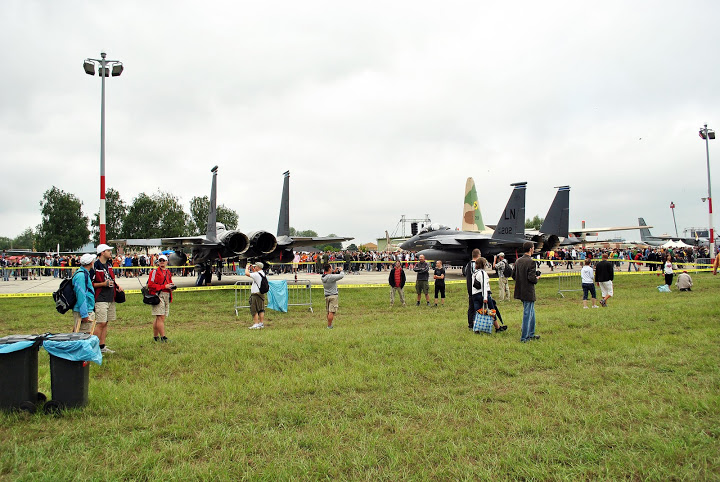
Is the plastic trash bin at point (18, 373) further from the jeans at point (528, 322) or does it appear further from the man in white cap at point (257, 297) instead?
the jeans at point (528, 322)

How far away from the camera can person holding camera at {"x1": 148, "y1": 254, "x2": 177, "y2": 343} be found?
819 centimetres

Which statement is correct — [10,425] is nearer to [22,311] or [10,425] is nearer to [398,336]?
[398,336]

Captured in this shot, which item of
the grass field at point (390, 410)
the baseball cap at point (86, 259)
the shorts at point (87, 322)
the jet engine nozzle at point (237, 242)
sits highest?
the jet engine nozzle at point (237, 242)

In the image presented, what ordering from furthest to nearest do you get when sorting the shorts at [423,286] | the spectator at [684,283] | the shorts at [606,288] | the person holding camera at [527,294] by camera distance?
the spectator at [684,283] < the shorts at [423,286] < the shorts at [606,288] < the person holding camera at [527,294]

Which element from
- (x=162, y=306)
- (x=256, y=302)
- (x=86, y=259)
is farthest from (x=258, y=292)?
(x=86, y=259)

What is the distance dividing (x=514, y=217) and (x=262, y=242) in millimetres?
13186

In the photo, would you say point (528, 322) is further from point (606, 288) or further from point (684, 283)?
point (684, 283)

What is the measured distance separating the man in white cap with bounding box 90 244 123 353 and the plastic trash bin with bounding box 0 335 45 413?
2660 mm

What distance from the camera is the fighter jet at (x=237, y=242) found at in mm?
18594

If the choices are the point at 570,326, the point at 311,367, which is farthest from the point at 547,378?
the point at 570,326

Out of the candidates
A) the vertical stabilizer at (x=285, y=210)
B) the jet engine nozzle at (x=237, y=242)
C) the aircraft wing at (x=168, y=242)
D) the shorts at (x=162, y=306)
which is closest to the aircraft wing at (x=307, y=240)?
the vertical stabilizer at (x=285, y=210)

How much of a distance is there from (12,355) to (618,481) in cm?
568

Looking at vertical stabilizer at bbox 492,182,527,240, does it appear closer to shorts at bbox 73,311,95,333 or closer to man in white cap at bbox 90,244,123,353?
man in white cap at bbox 90,244,123,353

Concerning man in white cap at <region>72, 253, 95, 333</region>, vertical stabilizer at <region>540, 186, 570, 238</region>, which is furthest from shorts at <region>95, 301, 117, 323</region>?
vertical stabilizer at <region>540, 186, 570, 238</region>
